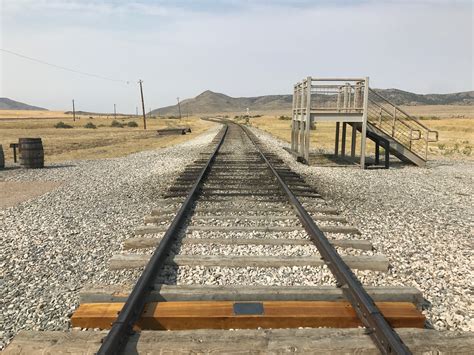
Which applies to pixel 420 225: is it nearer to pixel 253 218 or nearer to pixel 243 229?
pixel 253 218

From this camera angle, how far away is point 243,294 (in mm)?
3760

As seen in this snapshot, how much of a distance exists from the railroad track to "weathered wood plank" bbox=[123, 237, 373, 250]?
0.01 meters

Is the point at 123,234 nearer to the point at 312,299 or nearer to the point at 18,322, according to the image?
the point at 18,322

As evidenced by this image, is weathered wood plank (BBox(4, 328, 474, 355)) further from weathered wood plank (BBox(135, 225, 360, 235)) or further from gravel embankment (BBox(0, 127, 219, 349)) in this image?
weathered wood plank (BBox(135, 225, 360, 235))

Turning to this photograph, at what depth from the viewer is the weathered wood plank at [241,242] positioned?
5414mm

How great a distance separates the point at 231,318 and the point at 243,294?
37 cm

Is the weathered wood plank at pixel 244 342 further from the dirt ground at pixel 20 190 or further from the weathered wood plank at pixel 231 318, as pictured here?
the dirt ground at pixel 20 190

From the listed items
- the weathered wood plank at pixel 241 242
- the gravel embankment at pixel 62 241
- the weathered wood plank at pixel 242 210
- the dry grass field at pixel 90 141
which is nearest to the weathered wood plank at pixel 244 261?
the gravel embankment at pixel 62 241

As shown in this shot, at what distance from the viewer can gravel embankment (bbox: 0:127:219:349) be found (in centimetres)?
389

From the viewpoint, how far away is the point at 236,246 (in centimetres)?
549

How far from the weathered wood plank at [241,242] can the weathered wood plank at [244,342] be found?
2.25 m

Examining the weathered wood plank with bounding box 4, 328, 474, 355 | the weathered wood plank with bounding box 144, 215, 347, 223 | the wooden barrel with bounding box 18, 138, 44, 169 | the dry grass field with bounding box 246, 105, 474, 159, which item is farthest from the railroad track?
the dry grass field with bounding box 246, 105, 474, 159

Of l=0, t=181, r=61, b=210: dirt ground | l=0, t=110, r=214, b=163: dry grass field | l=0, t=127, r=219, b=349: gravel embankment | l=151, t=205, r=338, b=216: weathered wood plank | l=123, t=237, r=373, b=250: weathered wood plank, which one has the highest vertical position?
l=123, t=237, r=373, b=250: weathered wood plank

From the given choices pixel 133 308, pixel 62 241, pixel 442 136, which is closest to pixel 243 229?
pixel 62 241
